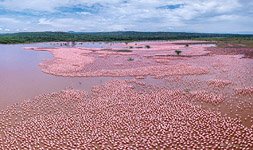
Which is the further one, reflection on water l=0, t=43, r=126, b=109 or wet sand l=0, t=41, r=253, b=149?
reflection on water l=0, t=43, r=126, b=109

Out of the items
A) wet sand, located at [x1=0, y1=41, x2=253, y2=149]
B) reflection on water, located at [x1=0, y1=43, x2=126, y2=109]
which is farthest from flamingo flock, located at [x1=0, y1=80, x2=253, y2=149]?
reflection on water, located at [x1=0, y1=43, x2=126, y2=109]

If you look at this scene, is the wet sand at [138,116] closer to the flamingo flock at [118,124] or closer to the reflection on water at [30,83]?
the flamingo flock at [118,124]

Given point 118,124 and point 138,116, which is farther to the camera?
point 138,116

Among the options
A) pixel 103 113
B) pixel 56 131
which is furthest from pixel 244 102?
pixel 56 131

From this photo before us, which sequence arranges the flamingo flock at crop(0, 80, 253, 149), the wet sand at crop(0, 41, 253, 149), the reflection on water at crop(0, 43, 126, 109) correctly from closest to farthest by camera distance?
the flamingo flock at crop(0, 80, 253, 149) < the wet sand at crop(0, 41, 253, 149) < the reflection on water at crop(0, 43, 126, 109)

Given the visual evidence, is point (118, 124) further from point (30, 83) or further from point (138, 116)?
point (30, 83)

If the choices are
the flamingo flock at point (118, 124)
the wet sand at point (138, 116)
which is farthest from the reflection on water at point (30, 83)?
the flamingo flock at point (118, 124)

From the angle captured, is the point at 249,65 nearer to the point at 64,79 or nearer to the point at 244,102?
the point at 244,102

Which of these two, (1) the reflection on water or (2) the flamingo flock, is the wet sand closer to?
(2) the flamingo flock

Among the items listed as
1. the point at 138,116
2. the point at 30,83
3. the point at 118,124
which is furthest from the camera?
the point at 30,83

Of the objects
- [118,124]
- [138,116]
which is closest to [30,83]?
[138,116]

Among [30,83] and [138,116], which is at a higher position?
[30,83]
